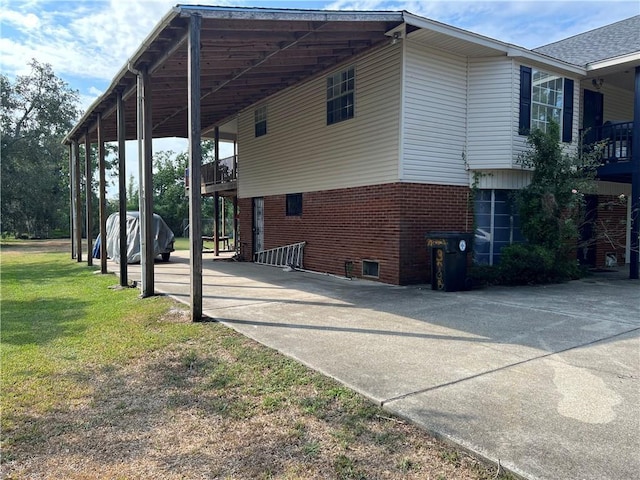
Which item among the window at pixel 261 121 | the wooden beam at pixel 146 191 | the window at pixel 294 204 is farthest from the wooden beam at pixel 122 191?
the window at pixel 261 121

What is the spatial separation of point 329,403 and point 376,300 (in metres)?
4.47

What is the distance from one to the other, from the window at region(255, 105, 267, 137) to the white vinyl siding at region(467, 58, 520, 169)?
7040 millimetres

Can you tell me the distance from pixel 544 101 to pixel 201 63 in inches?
326

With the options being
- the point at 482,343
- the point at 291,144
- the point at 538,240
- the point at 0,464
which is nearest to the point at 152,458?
the point at 0,464

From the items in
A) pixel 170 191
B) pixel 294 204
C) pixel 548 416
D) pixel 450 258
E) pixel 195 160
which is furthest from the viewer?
pixel 170 191

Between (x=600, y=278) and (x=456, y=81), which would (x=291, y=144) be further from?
(x=600, y=278)

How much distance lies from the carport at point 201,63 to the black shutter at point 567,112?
17.5ft

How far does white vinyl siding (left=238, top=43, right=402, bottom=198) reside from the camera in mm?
9852

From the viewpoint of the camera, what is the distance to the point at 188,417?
11.3 ft

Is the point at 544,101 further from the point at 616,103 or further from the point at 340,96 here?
the point at 340,96

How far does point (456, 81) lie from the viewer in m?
10.3

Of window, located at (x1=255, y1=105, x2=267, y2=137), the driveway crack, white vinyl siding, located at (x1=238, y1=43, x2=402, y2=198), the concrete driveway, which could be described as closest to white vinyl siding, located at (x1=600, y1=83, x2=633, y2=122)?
the concrete driveway

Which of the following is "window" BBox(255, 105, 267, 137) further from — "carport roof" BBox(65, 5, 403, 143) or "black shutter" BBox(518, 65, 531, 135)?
"black shutter" BBox(518, 65, 531, 135)

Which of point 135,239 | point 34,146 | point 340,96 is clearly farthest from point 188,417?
point 34,146
